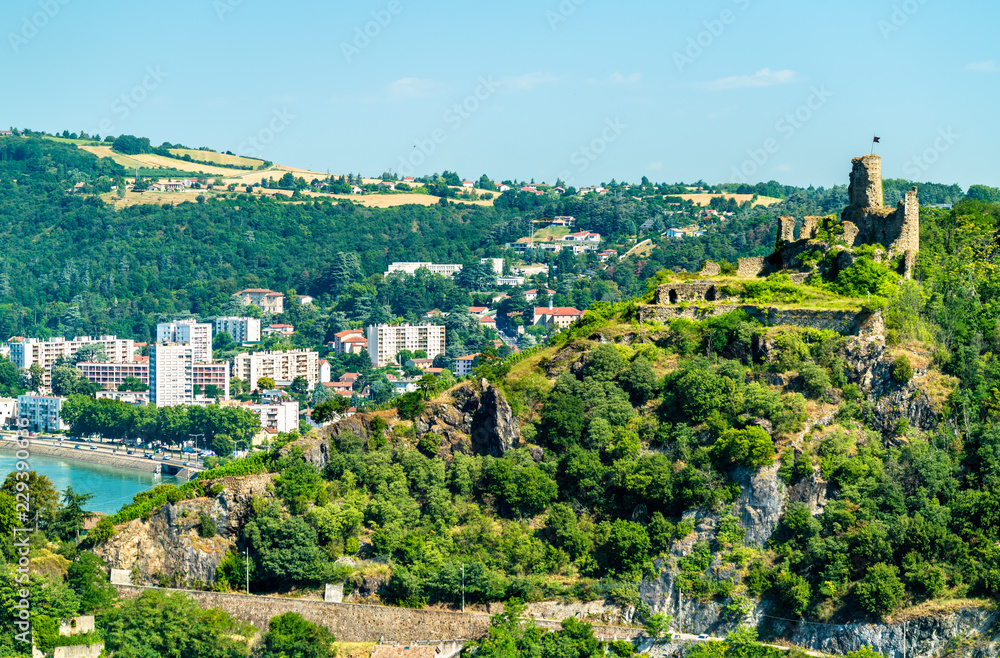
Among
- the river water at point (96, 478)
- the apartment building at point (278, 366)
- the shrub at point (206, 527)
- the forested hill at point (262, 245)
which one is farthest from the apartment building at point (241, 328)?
the shrub at point (206, 527)

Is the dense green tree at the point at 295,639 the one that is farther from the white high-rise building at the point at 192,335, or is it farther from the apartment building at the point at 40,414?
the white high-rise building at the point at 192,335

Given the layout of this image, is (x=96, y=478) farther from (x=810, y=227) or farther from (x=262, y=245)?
(x=262, y=245)

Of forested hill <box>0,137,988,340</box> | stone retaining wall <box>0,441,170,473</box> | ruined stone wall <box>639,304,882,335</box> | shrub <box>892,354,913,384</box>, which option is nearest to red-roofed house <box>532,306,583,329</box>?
forested hill <box>0,137,988,340</box>

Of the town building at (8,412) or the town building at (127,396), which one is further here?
the town building at (8,412)

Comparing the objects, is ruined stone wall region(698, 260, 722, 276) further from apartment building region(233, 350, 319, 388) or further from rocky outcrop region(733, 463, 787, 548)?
apartment building region(233, 350, 319, 388)

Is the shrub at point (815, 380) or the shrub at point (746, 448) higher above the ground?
the shrub at point (815, 380)

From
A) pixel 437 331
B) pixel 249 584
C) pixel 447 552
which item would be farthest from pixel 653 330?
pixel 437 331

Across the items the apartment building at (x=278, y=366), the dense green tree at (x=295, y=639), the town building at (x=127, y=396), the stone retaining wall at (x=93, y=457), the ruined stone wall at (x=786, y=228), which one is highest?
the ruined stone wall at (x=786, y=228)
